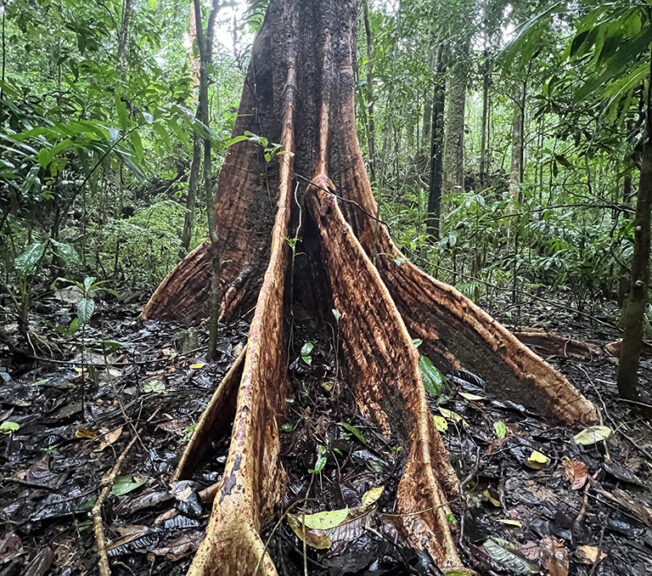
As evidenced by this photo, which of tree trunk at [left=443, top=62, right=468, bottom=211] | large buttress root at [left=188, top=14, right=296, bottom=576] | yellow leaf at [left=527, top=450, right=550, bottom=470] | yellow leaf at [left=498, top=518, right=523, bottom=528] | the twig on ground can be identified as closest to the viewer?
large buttress root at [left=188, top=14, right=296, bottom=576]

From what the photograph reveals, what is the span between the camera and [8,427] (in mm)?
2002

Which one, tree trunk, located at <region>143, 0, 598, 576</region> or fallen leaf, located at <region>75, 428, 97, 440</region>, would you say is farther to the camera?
fallen leaf, located at <region>75, 428, 97, 440</region>

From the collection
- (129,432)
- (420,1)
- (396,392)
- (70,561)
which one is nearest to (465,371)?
(396,392)

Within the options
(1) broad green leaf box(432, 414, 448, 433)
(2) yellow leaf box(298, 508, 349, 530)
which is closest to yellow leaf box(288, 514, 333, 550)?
(2) yellow leaf box(298, 508, 349, 530)

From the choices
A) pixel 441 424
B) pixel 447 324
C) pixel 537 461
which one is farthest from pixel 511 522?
pixel 447 324

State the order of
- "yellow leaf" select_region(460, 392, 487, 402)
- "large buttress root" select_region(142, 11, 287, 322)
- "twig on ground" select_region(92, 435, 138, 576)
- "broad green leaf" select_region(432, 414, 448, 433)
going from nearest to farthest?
"twig on ground" select_region(92, 435, 138, 576), "broad green leaf" select_region(432, 414, 448, 433), "yellow leaf" select_region(460, 392, 487, 402), "large buttress root" select_region(142, 11, 287, 322)

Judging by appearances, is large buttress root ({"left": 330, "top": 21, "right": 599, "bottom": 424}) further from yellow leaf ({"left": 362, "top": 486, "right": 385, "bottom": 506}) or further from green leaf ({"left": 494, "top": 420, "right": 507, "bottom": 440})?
yellow leaf ({"left": 362, "top": 486, "right": 385, "bottom": 506})

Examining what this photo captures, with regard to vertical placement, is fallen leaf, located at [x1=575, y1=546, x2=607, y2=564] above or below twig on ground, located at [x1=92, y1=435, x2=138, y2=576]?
below

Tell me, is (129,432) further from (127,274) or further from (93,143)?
(127,274)

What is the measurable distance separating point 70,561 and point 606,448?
235 centimetres

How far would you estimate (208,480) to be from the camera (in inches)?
65.9

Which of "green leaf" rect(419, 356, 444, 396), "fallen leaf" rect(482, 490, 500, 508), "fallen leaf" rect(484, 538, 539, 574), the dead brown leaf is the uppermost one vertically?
"green leaf" rect(419, 356, 444, 396)

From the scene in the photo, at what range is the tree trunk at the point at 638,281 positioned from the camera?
76.6 inches

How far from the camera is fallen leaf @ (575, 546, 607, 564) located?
4.40ft
